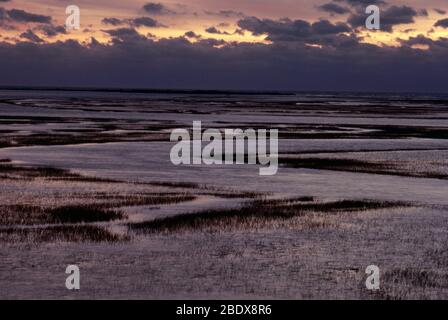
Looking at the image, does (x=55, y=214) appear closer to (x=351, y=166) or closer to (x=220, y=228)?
(x=220, y=228)

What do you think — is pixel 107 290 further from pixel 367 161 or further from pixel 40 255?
pixel 367 161

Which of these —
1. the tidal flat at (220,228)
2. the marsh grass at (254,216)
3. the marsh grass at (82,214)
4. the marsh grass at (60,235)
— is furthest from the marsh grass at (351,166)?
the marsh grass at (60,235)

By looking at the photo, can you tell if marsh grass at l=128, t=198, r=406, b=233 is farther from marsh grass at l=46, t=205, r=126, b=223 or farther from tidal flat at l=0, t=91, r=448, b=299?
marsh grass at l=46, t=205, r=126, b=223

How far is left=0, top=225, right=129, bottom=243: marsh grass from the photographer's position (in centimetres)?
1625

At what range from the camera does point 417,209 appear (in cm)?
2120

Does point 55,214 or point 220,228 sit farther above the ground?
point 55,214

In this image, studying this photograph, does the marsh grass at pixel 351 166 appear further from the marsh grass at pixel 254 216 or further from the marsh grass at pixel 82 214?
the marsh grass at pixel 82 214

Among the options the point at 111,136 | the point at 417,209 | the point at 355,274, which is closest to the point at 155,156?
the point at 111,136

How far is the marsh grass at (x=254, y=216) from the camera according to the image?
18.0m

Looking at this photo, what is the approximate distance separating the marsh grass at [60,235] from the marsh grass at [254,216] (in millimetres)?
894

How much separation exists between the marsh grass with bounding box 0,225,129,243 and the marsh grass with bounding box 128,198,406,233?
2.93ft

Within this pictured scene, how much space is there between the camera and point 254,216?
19578 millimetres

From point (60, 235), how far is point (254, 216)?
5.06 m

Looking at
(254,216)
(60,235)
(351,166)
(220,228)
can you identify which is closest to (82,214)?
(60,235)
